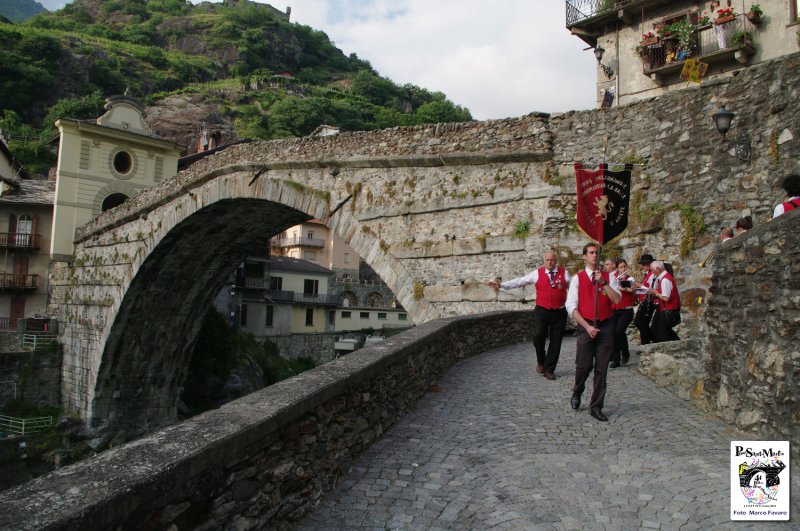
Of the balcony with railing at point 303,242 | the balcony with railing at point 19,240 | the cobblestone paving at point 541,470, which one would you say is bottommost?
the cobblestone paving at point 541,470

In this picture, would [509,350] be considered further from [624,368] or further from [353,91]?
[353,91]

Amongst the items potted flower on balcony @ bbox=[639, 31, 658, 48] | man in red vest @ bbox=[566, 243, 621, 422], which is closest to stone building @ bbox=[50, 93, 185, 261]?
potted flower on balcony @ bbox=[639, 31, 658, 48]

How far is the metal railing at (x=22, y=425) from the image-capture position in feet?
61.3

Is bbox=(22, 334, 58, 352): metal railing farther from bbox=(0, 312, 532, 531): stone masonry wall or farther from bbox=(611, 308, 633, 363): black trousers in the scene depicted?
bbox=(611, 308, 633, 363): black trousers

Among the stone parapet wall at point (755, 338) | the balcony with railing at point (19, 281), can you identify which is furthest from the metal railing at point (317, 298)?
the stone parapet wall at point (755, 338)

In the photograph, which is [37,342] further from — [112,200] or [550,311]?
[550,311]

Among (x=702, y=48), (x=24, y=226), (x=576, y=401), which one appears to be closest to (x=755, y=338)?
(x=576, y=401)

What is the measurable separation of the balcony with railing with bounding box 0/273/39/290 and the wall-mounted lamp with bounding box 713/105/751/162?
23.0 m

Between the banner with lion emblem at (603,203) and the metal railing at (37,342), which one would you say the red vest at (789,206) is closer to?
the banner with lion emblem at (603,203)

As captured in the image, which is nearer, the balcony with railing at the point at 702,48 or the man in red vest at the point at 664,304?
the man in red vest at the point at 664,304

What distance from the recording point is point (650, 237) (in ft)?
26.9

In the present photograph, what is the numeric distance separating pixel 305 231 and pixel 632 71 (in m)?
34.1

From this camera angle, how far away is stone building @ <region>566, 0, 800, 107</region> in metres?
11.6

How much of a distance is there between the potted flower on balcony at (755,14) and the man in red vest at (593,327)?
951 cm
